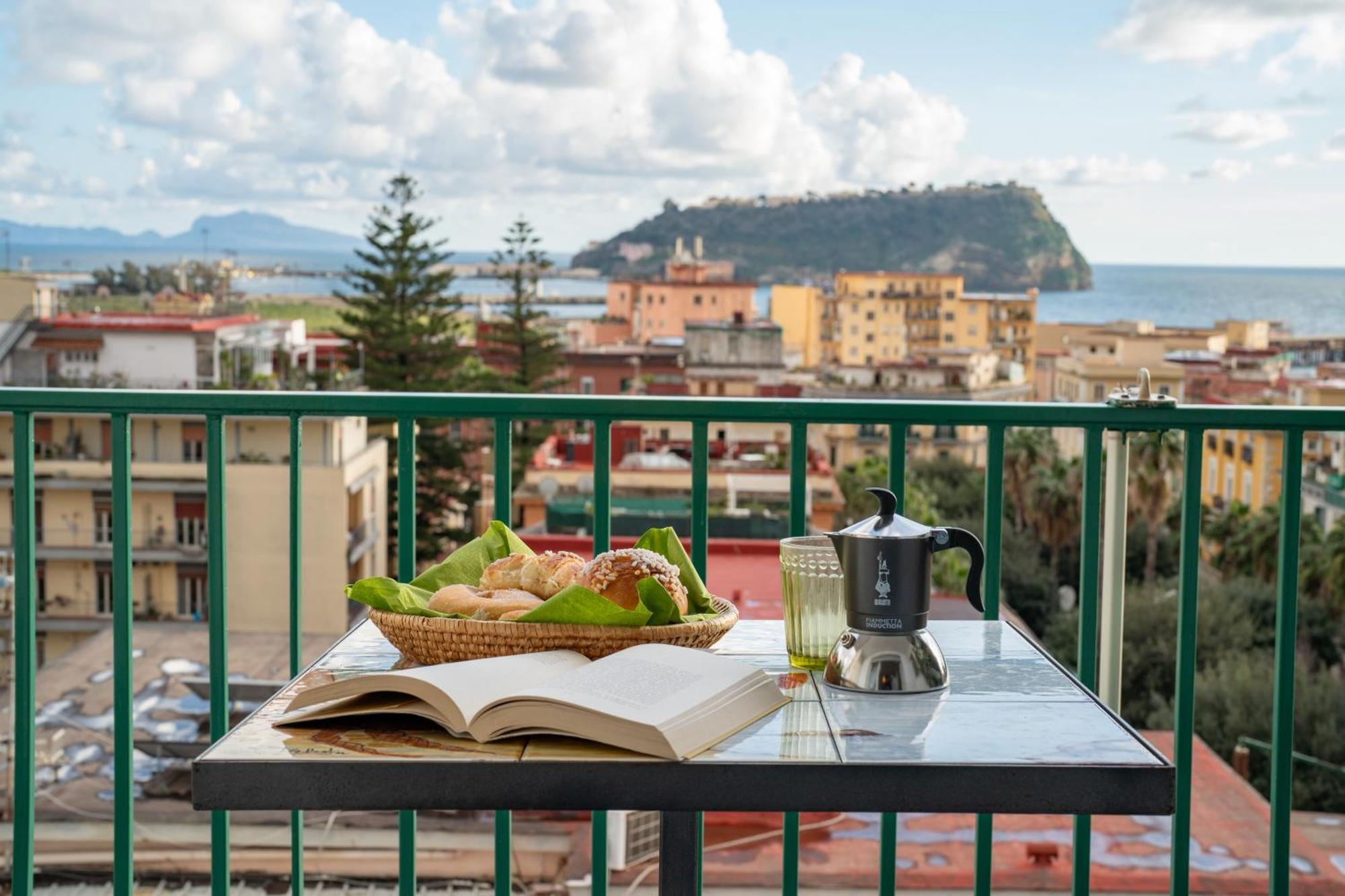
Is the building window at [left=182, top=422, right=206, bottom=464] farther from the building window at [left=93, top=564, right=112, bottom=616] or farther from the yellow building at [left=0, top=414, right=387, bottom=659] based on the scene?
the building window at [left=93, top=564, right=112, bottom=616]

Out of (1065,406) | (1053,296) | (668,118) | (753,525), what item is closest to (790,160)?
(668,118)

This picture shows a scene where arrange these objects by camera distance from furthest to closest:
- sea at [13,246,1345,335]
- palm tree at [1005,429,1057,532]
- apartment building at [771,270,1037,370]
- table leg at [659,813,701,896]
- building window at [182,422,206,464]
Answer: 1. apartment building at [771,270,1037,370]
2. sea at [13,246,1345,335]
3. palm tree at [1005,429,1057,532]
4. building window at [182,422,206,464]
5. table leg at [659,813,701,896]

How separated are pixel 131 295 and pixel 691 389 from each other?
2137cm

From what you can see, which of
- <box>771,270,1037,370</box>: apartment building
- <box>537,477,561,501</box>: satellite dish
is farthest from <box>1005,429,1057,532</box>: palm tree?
<box>771,270,1037,370</box>: apartment building

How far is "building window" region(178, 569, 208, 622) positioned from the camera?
33.1m

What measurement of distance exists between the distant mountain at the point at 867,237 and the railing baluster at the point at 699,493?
69226 millimetres

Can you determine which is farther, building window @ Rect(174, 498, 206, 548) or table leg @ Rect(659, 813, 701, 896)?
building window @ Rect(174, 498, 206, 548)

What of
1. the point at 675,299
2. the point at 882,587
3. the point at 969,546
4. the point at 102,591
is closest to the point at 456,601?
the point at 882,587

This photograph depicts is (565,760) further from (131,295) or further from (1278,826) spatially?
(131,295)

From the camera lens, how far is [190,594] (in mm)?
33375

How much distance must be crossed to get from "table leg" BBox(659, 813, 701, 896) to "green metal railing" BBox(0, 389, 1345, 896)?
0.54 m

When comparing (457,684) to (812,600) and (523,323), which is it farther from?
(523,323)

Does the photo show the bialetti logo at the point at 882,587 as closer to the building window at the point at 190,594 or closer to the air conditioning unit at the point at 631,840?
the air conditioning unit at the point at 631,840

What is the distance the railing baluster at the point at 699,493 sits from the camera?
1894mm
